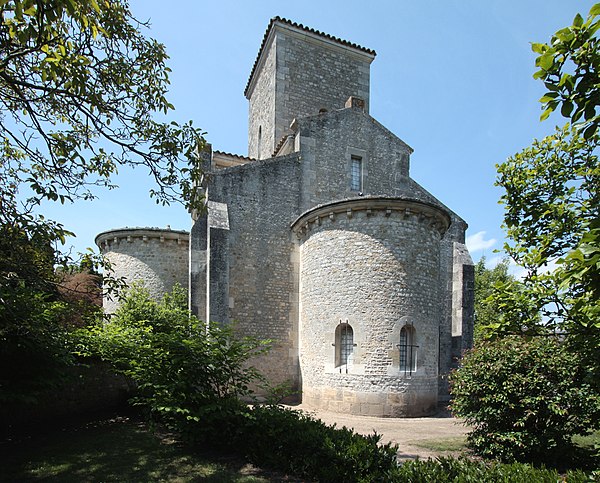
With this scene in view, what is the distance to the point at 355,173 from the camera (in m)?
16.0

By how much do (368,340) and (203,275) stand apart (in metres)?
5.74

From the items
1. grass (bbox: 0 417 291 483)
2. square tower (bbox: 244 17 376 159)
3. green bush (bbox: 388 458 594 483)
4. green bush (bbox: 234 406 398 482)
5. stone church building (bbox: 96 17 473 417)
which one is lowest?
grass (bbox: 0 417 291 483)

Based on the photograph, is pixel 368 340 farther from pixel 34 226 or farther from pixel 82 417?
pixel 34 226

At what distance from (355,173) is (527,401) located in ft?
35.8

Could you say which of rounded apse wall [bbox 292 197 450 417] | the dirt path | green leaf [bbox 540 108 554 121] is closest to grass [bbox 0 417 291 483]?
the dirt path

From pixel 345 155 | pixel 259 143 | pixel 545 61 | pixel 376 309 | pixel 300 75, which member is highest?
pixel 300 75

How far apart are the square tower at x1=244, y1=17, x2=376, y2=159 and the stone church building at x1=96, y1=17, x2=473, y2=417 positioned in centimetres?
10

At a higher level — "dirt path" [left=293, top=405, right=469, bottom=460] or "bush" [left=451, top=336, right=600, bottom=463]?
"bush" [left=451, top=336, right=600, bottom=463]

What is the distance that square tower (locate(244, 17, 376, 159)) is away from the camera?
60.3 ft

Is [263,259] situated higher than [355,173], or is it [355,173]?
[355,173]

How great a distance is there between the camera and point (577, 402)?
6598 mm

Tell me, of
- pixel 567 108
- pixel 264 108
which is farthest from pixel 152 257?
pixel 567 108

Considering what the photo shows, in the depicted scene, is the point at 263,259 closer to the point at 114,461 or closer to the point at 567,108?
the point at 114,461

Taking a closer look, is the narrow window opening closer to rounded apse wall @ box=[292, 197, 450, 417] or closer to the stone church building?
the stone church building
